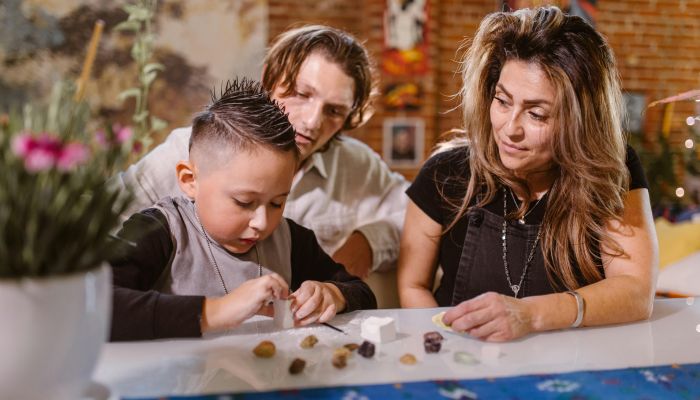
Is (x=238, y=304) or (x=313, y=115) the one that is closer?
(x=238, y=304)

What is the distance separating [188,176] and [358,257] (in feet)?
2.18

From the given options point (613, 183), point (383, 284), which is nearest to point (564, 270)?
point (613, 183)

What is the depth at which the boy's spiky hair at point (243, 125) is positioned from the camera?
4.43 ft

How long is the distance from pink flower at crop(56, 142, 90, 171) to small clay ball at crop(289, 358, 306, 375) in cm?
44

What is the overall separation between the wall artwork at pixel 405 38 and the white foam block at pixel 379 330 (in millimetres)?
3877

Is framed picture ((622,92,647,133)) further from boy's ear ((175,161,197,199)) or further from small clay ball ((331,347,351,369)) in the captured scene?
small clay ball ((331,347,351,369))

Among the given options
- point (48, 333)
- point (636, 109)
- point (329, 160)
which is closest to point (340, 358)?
point (48, 333)

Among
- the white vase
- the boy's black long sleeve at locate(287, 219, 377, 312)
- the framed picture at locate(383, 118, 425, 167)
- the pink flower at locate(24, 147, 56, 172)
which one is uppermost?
the pink flower at locate(24, 147, 56, 172)

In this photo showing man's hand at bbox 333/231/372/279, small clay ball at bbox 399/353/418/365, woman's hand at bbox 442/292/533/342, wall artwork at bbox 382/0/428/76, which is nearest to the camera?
small clay ball at bbox 399/353/418/365

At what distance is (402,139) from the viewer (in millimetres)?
4984

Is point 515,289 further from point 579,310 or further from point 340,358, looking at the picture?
point 340,358

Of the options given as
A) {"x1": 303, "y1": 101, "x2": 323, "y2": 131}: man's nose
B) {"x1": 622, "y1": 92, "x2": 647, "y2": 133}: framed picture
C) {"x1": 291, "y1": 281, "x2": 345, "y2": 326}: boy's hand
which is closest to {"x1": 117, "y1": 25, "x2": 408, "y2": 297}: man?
{"x1": 303, "y1": 101, "x2": 323, "y2": 131}: man's nose

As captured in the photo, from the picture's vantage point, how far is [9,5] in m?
4.11

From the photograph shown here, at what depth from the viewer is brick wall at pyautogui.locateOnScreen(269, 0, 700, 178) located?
4887mm
